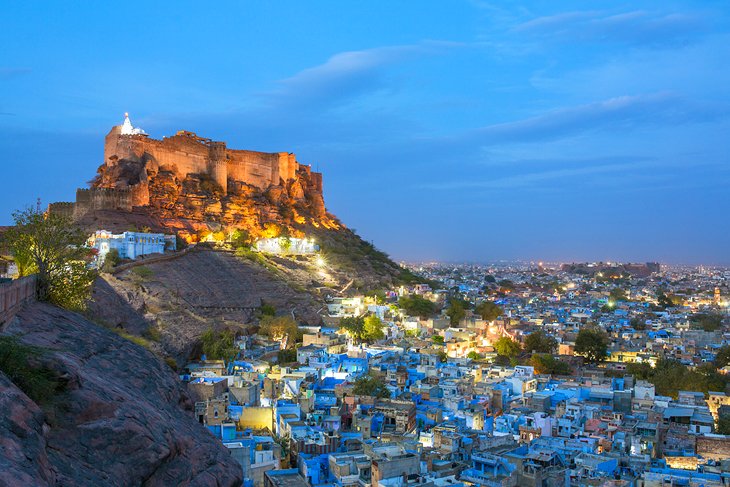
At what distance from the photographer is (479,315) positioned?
99.7ft

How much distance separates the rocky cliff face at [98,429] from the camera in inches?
151

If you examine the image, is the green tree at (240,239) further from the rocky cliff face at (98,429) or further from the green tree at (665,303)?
the rocky cliff face at (98,429)

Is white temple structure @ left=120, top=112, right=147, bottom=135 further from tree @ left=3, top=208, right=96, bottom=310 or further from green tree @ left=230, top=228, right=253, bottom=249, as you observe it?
tree @ left=3, top=208, right=96, bottom=310

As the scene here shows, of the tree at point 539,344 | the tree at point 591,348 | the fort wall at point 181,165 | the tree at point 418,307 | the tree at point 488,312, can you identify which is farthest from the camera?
the tree at point 488,312

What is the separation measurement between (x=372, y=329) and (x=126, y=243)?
31.2 ft

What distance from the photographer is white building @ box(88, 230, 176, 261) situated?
25.1 m

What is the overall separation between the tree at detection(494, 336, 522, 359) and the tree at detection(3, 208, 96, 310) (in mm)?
15521

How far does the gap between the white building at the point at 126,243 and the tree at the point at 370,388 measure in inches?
484

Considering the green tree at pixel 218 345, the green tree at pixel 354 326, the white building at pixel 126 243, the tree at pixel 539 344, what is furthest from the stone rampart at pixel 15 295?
the tree at pixel 539 344

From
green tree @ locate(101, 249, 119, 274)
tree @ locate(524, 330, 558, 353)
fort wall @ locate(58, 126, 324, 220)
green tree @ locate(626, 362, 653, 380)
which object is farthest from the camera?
fort wall @ locate(58, 126, 324, 220)

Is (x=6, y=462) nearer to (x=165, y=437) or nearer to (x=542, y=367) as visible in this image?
(x=165, y=437)

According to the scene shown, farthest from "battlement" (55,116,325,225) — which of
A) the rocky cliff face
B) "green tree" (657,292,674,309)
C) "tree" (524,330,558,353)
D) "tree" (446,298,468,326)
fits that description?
the rocky cliff face

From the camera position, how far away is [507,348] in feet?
74.4

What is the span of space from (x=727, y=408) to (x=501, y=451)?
7906 millimetres
